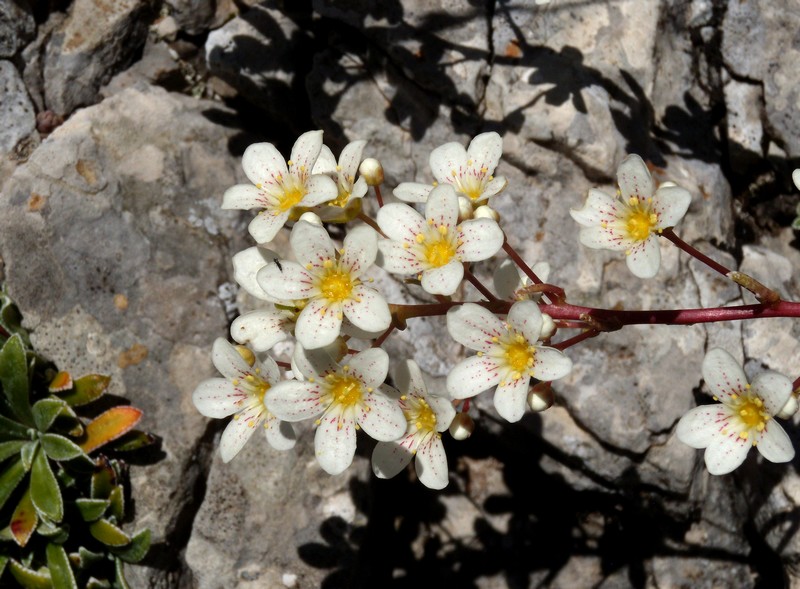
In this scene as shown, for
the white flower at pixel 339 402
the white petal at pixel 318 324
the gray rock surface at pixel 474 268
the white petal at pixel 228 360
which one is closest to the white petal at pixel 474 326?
the white flower at pixel 339 402

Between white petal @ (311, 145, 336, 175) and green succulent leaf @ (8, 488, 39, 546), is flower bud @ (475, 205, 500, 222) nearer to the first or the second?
white petal @ (311, 145, 336, 175)

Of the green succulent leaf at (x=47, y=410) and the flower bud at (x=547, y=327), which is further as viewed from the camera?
the green succulent leaf at (x=47, y=410)

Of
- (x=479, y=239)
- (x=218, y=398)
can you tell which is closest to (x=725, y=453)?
(x=479, y=239)

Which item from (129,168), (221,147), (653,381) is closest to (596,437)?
(653,381)

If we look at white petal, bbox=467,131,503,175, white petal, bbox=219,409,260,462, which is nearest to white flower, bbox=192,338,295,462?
white petal, bbox=219,409,260,462

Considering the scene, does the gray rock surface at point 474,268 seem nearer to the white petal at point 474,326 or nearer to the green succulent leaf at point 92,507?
the green succulent leaf at point 92,507

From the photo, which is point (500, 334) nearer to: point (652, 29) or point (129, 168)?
point (652, 29)

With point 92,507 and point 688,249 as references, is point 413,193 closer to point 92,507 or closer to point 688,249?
point 688,249
